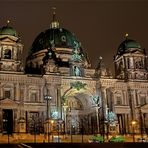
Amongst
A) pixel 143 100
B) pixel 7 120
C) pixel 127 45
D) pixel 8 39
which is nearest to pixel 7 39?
pixel 8 39

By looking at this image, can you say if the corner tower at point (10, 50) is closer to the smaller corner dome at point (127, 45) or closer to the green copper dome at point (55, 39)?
the green copper dome at point (55, 39)

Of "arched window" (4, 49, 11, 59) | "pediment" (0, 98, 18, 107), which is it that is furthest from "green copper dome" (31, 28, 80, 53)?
"pediment" (0, 98, 18, 107)

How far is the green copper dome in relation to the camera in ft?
211

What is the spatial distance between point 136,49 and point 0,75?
22.5 metres

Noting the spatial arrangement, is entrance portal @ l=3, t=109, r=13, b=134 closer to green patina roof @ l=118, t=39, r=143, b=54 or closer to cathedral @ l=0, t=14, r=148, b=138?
cathedral @ l=0, t=14, r=148, b=138

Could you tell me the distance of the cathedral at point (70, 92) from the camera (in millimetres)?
51219

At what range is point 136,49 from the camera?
2395 inches

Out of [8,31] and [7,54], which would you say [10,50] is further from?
[8,31]

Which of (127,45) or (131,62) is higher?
(127,45)

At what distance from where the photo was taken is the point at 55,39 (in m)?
65.0

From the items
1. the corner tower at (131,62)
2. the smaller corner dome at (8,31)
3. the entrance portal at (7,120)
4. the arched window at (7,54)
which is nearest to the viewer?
the entrance portal at (7,120)

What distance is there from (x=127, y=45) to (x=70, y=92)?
13714 mm

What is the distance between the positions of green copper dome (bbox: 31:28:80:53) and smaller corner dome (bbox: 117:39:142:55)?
8.32 metres

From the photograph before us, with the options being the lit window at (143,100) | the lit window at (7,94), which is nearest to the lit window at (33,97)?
the lit window at (7,94)
